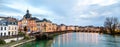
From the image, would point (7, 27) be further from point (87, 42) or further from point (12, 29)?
point (87, 42)

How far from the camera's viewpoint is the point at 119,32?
117 metres

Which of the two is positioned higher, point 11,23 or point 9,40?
point 11,23

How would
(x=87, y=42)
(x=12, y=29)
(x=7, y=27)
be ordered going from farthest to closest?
(x=12, y=29)
(x=7, y=27)
(x=87, y=42)

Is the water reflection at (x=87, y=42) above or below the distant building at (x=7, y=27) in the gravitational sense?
below

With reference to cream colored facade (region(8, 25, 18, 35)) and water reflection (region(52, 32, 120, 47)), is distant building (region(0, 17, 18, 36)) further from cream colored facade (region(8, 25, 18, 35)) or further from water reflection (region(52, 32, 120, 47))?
water reflection (region(52, 32, 120, 47))

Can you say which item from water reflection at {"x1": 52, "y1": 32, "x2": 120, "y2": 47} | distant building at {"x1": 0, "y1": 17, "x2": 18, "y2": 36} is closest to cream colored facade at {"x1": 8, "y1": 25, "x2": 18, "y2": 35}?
distant building at {"x1": 0, "y1": 17, "x2": 18, "y2": 36}

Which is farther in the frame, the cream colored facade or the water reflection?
the cream colored facade

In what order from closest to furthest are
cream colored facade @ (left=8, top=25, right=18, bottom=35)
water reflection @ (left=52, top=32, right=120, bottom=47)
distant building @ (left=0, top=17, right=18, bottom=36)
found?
water reflection @ (left=52, top=32, right=120, bottom=47) < distant building @ (left=0, top=17, right=18, bottom=36) < cream colored facade @ (left=8, top=25, right=18, bottom=35)

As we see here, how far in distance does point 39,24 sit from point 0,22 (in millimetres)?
71685

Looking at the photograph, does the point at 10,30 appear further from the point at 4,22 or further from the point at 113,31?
the point at 113,31

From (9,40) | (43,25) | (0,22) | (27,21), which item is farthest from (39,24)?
(9,40)

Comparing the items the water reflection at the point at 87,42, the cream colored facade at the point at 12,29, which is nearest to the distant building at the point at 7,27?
the cream colored facade at the point at 12,29

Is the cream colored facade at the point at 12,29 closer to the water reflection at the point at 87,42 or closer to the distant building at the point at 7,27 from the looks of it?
the distant building at the point at 7,27

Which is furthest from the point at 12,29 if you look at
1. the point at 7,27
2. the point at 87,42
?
the point at 87,42
